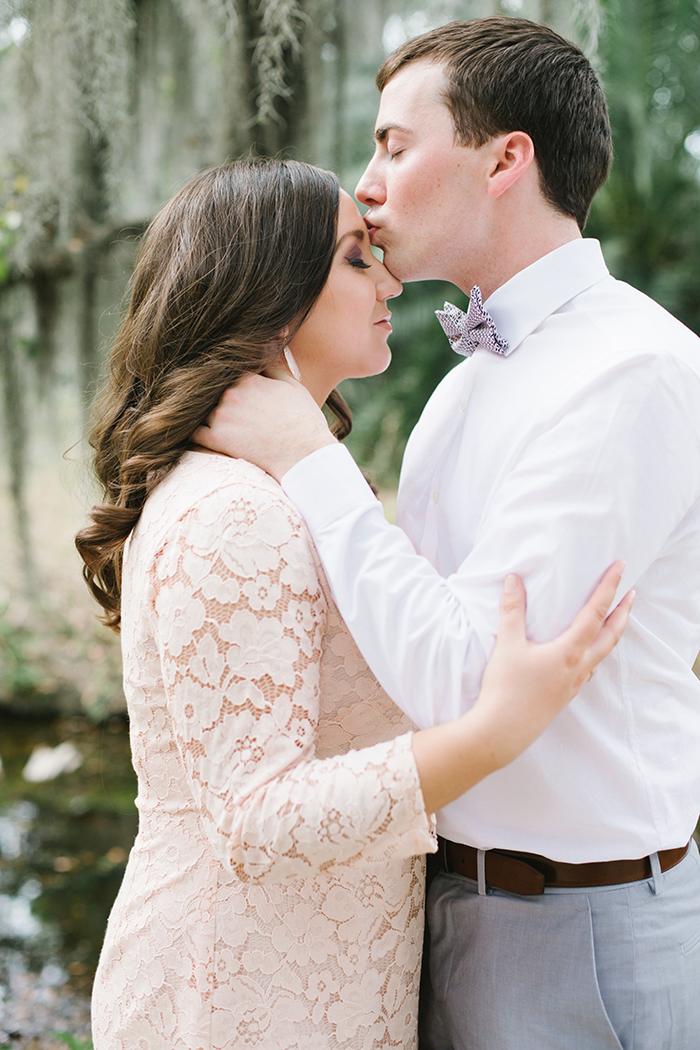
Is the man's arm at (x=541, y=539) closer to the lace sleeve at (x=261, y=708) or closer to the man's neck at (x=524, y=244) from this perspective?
the lace sleeve at (x=261, y=708)

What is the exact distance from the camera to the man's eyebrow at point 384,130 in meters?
1.50

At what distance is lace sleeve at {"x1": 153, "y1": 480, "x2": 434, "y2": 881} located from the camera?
3.41 feet

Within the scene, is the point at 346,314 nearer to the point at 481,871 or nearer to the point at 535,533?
the point at 535,533

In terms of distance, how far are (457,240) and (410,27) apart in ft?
9.56

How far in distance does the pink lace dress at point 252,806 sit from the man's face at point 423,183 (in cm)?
55

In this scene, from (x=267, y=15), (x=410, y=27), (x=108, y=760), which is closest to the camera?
(x=267, y=15)

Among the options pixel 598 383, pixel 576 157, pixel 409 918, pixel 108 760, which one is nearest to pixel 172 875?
pixel 409 918

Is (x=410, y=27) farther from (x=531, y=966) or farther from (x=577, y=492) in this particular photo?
(x=531, y=966)

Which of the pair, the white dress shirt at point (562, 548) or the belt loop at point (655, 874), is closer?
the white dress shirt at point (562, 548)

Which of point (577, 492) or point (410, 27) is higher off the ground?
point (410, 27)

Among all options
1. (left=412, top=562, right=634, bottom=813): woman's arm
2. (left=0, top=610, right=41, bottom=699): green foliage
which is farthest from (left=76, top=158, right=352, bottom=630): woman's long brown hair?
(left=0, top=610, right=41, bottom=699): green foliage

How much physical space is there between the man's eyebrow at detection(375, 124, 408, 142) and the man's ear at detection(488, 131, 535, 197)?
0.17 m

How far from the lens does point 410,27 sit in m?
3.86

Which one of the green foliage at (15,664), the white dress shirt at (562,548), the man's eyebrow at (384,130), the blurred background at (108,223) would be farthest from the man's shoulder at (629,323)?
the green foliage at (15,664)
